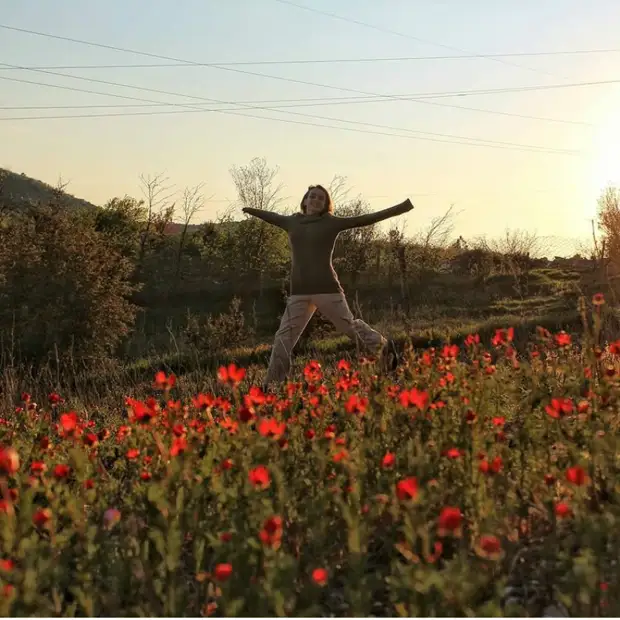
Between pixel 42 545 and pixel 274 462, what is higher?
pixel 274 462

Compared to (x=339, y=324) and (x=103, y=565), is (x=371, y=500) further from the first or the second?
(x=339, y=324)

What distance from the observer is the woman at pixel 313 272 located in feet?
22.3

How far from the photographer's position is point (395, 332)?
1559 cm

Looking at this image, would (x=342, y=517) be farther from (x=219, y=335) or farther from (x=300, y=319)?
(x=219, y=335)

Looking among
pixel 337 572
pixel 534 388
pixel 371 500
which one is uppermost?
pixel 534 388

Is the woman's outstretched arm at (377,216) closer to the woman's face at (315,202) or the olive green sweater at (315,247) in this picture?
the olive green sweater at (315,247)

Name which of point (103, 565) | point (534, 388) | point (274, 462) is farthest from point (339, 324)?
point (103, 565)

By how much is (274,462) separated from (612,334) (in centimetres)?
500

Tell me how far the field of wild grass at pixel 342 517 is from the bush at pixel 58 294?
578 inches

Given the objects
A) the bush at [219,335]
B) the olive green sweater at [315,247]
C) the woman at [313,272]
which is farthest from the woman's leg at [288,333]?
the bush at [219,335]

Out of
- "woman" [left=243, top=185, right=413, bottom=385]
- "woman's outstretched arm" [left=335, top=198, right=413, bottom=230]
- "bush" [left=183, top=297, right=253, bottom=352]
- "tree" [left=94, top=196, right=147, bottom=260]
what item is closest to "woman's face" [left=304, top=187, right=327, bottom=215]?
"woman" [left=243, top=185, right=413, bottom=385]

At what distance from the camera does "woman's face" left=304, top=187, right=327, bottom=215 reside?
290 inches

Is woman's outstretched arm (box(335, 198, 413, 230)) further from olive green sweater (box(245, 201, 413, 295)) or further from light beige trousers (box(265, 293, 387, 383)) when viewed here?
light beige trousers (box(265, 293, 387, 383))

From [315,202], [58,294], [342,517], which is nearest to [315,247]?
[315,202]
